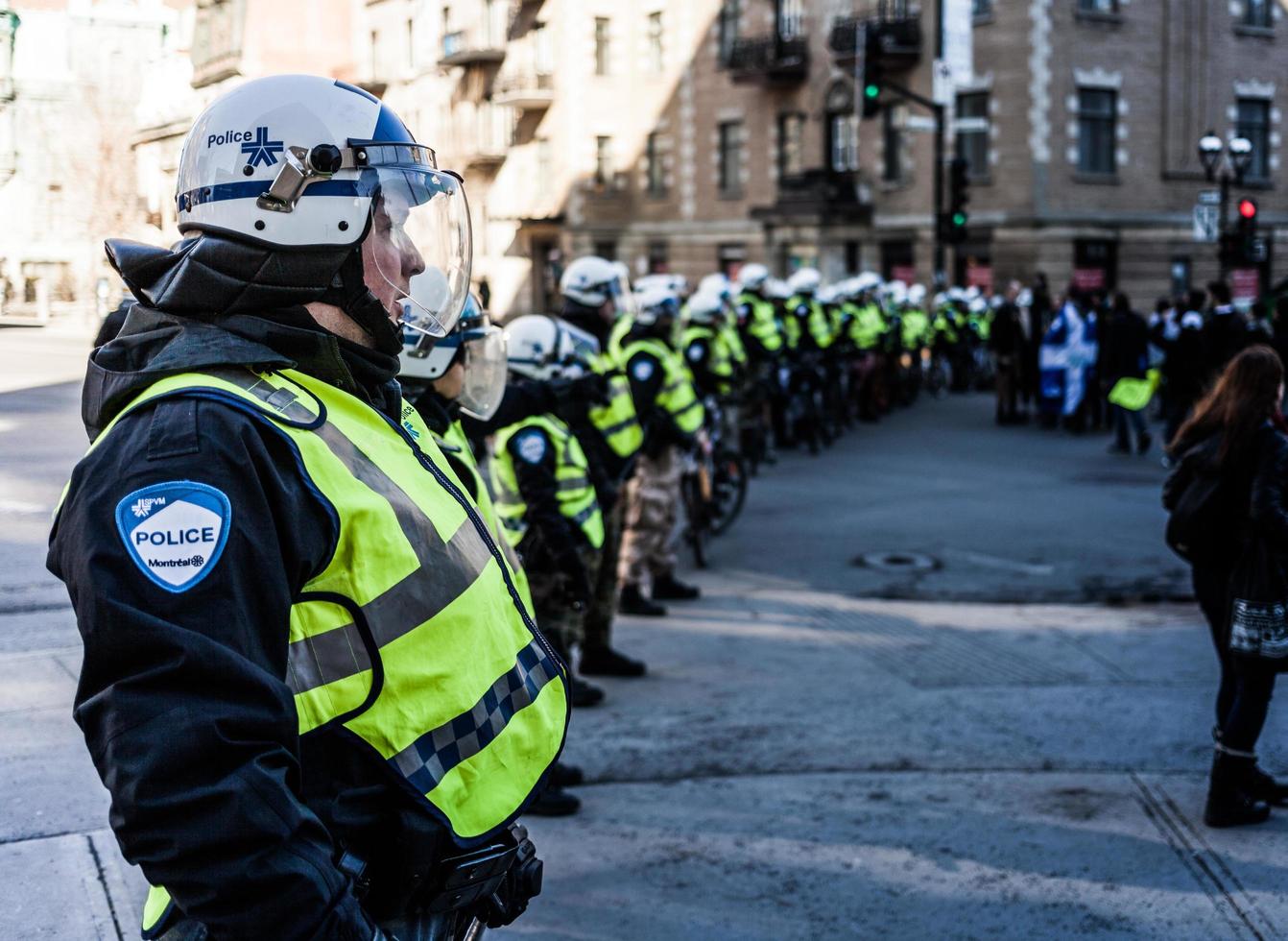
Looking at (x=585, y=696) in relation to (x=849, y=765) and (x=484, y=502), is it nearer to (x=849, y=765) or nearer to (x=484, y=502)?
(x=849, y=765)

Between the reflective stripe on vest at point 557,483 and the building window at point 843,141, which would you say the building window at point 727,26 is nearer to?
the building window at point 843,141

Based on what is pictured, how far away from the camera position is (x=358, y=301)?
223 centimetres

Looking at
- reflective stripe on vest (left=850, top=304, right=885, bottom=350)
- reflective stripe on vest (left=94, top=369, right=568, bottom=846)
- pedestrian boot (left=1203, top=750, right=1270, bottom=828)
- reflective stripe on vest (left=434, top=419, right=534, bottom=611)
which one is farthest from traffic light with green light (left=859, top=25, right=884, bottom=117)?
reflective stripe on vest (left=94, top=369, right=568, bottom=846)

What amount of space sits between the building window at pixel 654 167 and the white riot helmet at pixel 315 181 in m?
42.5

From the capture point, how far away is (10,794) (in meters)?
3.45

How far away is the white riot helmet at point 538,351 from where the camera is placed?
270 inches

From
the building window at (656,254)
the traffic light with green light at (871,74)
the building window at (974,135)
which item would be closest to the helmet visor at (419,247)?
the traffic light with green light at (871,74)

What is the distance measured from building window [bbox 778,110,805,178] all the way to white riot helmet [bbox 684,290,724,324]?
26433 millimetres

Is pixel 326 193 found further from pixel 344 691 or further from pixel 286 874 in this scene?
pixel 286 874

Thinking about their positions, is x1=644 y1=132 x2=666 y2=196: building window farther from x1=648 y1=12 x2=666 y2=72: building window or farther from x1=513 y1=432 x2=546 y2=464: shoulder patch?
x1=513 y1=432 x2=546 y2=464: shoulder patch

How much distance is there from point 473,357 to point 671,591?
488 centimetres

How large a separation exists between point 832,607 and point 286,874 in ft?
26.4

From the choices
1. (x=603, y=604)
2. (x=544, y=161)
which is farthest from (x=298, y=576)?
(x=544, y=161)

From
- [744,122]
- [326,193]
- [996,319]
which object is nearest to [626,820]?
[326,193]
